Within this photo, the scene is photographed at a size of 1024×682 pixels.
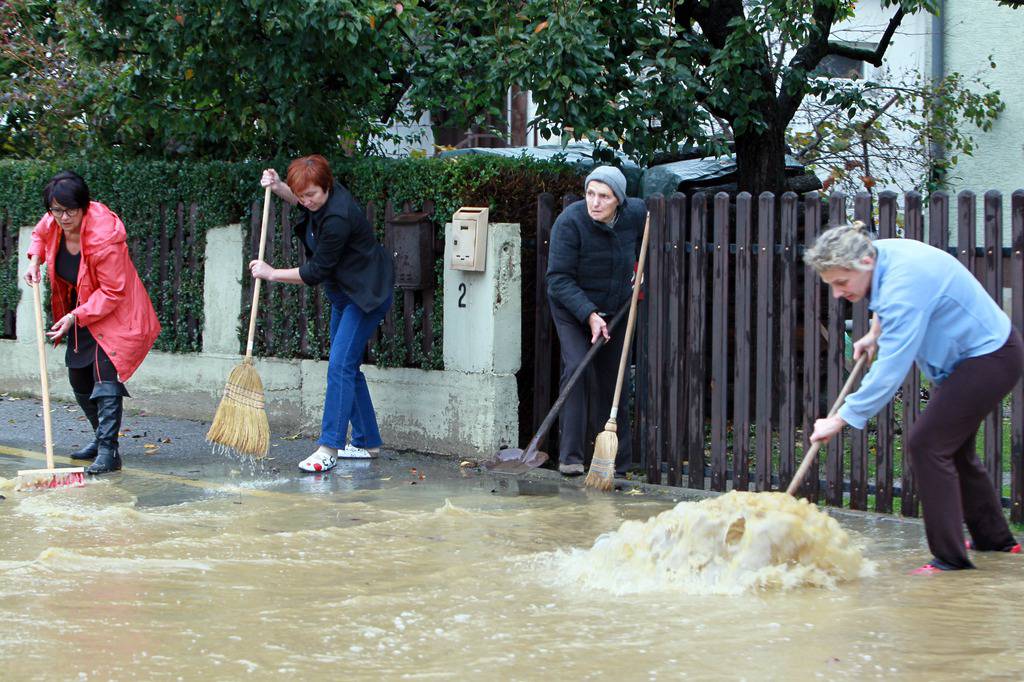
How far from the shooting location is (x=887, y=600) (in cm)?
532

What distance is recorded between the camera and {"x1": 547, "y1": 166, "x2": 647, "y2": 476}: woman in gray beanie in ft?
26.6

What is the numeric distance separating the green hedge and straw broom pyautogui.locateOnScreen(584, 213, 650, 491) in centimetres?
111

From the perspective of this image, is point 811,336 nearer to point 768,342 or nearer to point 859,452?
point 768,342

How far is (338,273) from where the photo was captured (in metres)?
8.70

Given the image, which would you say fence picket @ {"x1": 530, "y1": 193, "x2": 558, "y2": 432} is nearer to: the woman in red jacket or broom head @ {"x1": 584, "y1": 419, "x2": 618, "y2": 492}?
broom head @ {"x1": 584, "y1": 419, "x2": 618, "y2": 492}

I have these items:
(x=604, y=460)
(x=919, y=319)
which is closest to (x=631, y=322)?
(x=604, y=460)

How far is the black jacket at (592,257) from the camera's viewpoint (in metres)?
8.20

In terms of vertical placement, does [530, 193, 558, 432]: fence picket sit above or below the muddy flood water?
above

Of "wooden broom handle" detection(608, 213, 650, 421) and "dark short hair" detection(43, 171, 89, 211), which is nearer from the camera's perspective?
"wooden broom handle" detection(608, 213, 650, 421)

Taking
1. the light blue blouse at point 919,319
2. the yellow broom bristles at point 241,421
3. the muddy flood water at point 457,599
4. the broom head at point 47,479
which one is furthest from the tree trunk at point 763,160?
the broom head at point 47,479

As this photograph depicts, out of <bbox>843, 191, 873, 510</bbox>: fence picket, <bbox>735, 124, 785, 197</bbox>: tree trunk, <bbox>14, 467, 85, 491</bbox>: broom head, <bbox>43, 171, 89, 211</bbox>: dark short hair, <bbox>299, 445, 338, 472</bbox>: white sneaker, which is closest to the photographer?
<bbox>843, 191, 873, 510</bbox>: fence picket

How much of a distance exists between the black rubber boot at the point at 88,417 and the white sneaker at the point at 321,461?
1394mm

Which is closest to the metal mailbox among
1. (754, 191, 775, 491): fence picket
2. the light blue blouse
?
(754, 191, 775, 491): fence picket

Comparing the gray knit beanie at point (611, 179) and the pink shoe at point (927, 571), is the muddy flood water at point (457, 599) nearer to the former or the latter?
the pink shoe at point (927, 571)
